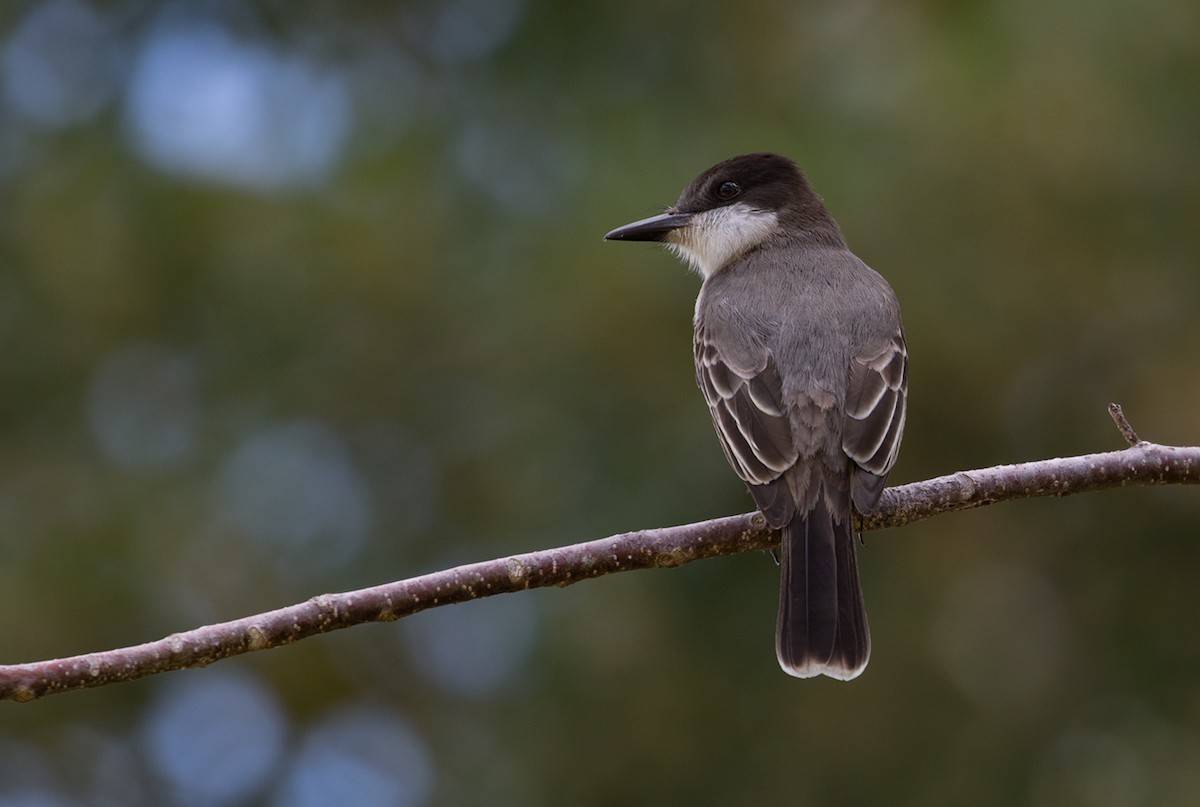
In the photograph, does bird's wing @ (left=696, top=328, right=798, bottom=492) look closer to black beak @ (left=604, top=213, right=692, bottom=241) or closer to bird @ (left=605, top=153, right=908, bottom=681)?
bird @ (left=605, top=153, right=908, bottom=681)

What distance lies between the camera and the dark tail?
15.1ft

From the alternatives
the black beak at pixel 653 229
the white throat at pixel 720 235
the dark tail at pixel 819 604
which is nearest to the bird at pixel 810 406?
the dark tail at pixel 819 604

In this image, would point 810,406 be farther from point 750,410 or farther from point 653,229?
point 653,229

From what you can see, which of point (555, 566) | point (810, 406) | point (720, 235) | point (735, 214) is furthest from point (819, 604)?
point (735, 214)

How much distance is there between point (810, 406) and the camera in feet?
16.1

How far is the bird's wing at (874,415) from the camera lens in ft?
15.3

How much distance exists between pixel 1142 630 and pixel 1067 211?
7.47 ft

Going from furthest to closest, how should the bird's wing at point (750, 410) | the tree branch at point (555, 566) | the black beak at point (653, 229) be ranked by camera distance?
1. the black beak at point (653, 229)
2. the bird's wing at point (750, 410)
3. the tree branch at point (555, 566)

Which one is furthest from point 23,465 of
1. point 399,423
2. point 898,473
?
point 898,473

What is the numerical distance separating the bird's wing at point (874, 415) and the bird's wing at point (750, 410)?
191 millimetres

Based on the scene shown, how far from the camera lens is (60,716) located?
8.73 meters

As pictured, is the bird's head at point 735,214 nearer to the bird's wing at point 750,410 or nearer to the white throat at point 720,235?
the white throat at point 720,235

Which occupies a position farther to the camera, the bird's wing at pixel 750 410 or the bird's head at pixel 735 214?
the bird's head at pixel 735 214

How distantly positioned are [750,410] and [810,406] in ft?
0.63
